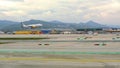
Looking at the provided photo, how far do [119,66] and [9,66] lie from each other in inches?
156

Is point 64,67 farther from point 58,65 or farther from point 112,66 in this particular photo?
point 112,66

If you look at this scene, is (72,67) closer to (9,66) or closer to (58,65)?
(58,65)

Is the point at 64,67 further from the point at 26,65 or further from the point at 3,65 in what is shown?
the point at 3,65

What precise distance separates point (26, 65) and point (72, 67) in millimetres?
1675

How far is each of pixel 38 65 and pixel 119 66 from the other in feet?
9.59

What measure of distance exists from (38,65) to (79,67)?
4.95 ft

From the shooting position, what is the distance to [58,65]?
11531 millimetres

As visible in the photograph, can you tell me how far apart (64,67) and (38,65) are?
98cm

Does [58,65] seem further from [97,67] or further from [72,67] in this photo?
[97,67]

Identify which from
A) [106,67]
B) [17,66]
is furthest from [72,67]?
[17,66]

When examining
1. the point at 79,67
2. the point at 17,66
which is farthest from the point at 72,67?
the point at 17,66

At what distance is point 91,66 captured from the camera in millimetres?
11297

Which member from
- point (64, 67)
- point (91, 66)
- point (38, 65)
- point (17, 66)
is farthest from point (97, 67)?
point (17, 66)

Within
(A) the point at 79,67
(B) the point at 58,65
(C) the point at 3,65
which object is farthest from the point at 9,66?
(A) the point at 79,67
